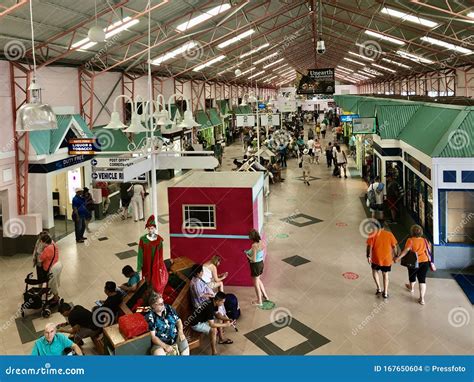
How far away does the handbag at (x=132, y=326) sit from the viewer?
196 inches

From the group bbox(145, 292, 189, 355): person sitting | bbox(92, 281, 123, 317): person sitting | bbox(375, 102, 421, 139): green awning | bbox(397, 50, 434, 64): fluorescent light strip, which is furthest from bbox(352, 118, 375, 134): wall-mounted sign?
bbox(397, 50, 434, 64): fluorescent light strip

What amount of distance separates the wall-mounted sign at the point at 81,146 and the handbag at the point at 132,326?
7.77m

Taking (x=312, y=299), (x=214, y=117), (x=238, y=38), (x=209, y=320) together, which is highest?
(x=238, y=38)

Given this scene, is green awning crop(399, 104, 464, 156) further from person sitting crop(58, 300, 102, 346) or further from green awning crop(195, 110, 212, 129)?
green awning crop(195, 110, 212, 129)

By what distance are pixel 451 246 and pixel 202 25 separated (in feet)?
37.7

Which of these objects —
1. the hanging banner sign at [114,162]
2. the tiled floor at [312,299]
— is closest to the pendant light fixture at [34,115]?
the hanging banner sign at [114,162]

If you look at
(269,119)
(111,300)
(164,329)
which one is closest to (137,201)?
(269,119)

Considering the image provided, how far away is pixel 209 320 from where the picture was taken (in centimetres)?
609

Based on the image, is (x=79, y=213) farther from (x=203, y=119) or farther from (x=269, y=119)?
(x=203, y=119)

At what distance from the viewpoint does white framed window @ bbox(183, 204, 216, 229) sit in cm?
861

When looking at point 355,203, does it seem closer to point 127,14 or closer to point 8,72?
point 127,14

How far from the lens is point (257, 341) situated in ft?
21.1

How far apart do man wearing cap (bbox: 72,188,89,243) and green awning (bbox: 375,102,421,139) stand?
9.04 m

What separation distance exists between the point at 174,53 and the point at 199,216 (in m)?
11.9
